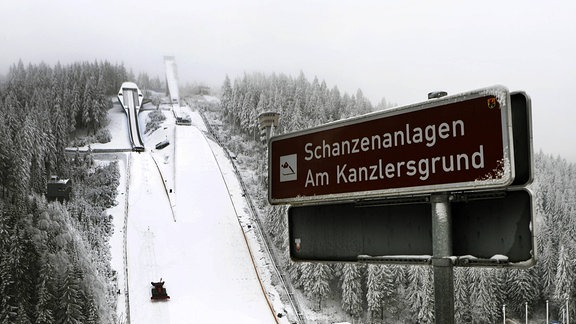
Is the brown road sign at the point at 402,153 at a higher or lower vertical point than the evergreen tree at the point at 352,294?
higher

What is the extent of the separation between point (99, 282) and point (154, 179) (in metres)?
21.1

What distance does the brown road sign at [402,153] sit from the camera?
213 cm

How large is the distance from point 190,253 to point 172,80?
2841 inches

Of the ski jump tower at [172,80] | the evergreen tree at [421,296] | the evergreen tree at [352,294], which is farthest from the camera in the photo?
the ski jump tower at [172,80]

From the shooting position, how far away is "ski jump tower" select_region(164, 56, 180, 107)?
315 feet

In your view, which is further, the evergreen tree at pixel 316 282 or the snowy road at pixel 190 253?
the evergreen tree at pixel 316 282

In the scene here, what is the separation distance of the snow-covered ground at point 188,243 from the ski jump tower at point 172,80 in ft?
117

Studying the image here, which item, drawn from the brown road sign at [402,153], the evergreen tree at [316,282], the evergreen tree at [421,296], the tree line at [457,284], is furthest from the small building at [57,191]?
the brown road sign at [402,153]

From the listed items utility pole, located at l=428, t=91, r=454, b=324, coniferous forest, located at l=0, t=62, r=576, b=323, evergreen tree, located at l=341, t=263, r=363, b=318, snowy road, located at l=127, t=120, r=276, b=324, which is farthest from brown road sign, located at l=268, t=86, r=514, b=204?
evergreen tree, located at l=341, t=263, r=363, b=318

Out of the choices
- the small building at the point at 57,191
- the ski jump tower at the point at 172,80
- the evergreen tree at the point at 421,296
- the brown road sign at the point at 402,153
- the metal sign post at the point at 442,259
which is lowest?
the evergreen tree at the point at 421,296

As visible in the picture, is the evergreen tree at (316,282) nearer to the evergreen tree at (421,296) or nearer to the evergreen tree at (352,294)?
the evergreen tree at (352,294)

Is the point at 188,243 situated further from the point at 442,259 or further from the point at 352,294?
the point at 442,259

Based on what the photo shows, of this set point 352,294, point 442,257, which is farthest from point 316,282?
point 442,257

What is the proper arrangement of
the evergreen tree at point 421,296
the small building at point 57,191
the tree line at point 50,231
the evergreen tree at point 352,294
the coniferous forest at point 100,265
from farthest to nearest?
the small building at point 57,191
the evergreen tree at point 352,294
the evergreen tree at point 421,296
the coniferous forest at point 100,265
the tree line at point 50,231
